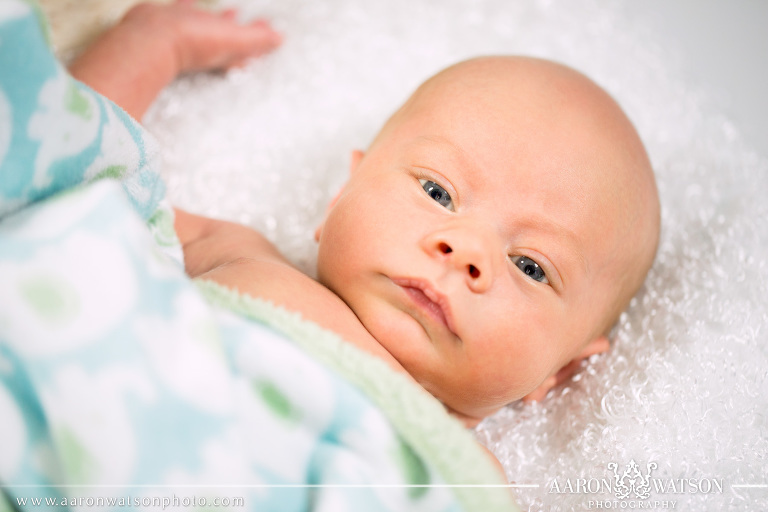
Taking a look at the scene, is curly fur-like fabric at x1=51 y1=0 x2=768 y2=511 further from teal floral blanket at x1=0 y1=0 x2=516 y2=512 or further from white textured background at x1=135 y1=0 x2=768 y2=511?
teal floral blanket at x1=0 y1=0 x2=516 y2=512

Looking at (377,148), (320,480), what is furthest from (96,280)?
(377,148)

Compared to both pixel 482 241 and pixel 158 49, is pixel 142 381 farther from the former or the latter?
pixel 158 49

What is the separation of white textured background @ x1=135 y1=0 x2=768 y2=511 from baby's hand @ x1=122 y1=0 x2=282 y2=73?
0.13 feet

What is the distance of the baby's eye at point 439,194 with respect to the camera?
83cm

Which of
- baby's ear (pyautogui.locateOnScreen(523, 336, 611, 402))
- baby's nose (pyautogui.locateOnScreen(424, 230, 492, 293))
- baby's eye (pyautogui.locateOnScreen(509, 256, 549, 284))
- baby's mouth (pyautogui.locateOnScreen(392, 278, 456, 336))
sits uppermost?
baby's nose (pyautogui.locateOnScreen(424, 230, 492, 293))

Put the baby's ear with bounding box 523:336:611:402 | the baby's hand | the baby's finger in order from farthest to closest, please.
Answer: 1. the baby's finger
2. the baby's hand
3. the baby's ear with bounding box 523:336:611:402

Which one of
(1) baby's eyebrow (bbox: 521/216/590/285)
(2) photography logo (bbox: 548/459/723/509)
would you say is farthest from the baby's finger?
A: (2) photography logo (bbox: 548/459/723/509)

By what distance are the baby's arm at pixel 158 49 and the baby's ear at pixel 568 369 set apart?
0.79 meters

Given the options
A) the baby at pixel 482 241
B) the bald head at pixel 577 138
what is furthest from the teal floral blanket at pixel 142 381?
the bald head at pixel 577 138

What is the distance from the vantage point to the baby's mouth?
0.75 m

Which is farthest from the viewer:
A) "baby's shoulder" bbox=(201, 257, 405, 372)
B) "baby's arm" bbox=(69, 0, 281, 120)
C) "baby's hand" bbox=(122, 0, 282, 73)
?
"baby's hand" bbox=(122, 0, 282, 73)

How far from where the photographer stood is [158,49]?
1.18m

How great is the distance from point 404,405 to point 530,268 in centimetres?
27

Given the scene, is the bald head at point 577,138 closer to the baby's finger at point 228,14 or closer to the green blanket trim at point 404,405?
the green blanket trim at point 404,405
